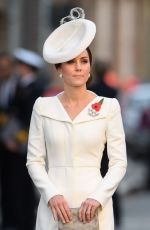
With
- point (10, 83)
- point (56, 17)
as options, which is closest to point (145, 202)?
point (10, 83)

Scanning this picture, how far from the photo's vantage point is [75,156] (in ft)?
20.9

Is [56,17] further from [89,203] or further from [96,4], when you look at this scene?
[89,203]

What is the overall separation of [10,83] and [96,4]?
77.1 ft

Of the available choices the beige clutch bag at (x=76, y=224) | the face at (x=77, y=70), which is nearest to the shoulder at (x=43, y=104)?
the face at (x=77, y=70)

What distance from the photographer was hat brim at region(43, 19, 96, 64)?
6363mm

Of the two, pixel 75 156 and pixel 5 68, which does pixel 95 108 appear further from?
pixel 5 68

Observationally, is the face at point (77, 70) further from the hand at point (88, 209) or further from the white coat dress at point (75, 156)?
the hand at point (88, 209)

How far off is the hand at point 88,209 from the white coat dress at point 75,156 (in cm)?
5

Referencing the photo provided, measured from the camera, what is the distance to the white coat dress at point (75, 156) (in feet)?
20.8

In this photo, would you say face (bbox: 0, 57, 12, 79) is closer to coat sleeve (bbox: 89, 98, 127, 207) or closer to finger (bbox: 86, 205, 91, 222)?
coat sleeve (bbox: 89, 98, 127, 207)

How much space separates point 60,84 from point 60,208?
21.9m

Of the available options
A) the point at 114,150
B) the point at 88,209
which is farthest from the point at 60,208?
the point at 114,150

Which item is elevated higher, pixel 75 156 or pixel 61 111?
pixel 61 111

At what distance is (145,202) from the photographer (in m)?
17.5
